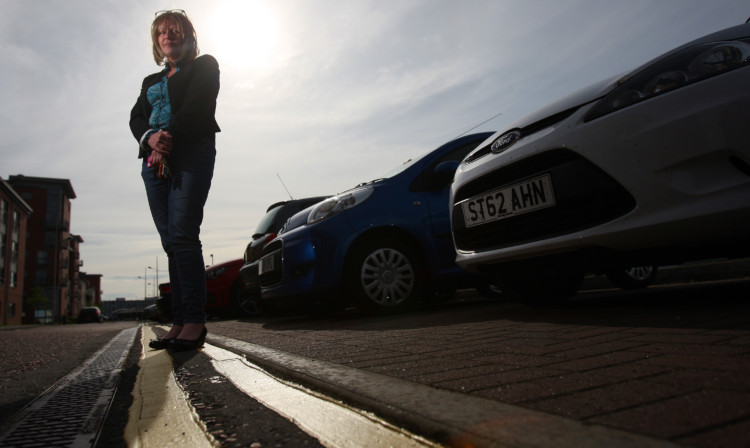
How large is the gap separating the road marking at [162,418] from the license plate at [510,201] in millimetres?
2018

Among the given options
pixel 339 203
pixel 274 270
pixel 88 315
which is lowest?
pixel 274 270

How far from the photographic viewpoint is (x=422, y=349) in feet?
7.43

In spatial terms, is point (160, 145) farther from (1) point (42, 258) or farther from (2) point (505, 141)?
(1) point (42, 258)

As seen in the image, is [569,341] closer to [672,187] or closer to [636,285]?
[672,187]

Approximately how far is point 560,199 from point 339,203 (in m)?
2.53

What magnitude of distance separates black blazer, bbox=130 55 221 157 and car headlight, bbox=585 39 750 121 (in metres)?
2.30

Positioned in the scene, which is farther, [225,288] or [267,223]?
[225,288]

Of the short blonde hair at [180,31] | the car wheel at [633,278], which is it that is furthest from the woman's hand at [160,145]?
the car wheel at [633,278]

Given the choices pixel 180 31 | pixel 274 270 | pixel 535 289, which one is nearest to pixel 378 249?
pixel 274 270

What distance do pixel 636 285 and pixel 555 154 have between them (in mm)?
3840

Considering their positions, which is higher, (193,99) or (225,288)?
(193,99)

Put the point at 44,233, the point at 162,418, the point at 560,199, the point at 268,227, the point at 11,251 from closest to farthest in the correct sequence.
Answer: the point at 162,418, the point at 560,199, the point at 268,227, the point at 11,251, the point at 44,233

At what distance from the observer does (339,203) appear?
16.2ft

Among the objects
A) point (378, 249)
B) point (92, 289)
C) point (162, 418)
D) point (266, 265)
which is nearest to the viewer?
point (162, 418)
